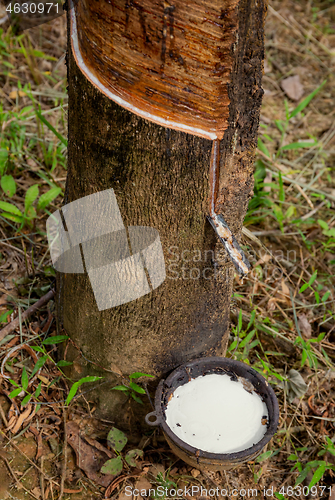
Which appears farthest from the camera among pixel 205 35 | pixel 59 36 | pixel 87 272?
pixel 59 36

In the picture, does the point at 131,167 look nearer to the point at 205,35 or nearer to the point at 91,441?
the point at 205,35

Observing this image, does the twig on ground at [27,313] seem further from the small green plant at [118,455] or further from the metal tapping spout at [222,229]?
the metal tapping spout at [222,229]

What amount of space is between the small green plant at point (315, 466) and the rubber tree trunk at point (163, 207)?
525mm

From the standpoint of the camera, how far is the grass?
183 cm

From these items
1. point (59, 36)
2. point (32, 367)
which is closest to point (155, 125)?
point (32, 367)

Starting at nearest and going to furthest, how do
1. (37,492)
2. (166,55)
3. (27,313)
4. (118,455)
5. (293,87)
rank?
1. (166,55)
2. (37,492)
3. (118,455)
4. (27,313)
5. (293,87)

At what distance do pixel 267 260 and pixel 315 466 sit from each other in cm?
100

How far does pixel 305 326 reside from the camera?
7.27 ft

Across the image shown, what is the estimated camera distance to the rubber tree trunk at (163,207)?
1198mm

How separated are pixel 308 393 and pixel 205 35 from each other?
63.0 inches

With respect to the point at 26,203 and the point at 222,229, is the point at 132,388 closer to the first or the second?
the point at 222,229

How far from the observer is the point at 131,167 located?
1253 millimetres

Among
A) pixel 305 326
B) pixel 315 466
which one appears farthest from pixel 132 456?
pixel 305 326

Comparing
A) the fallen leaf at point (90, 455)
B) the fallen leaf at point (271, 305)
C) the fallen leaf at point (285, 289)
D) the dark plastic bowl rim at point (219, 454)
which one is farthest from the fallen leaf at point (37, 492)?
the fallen leaf at point (285, 289)
